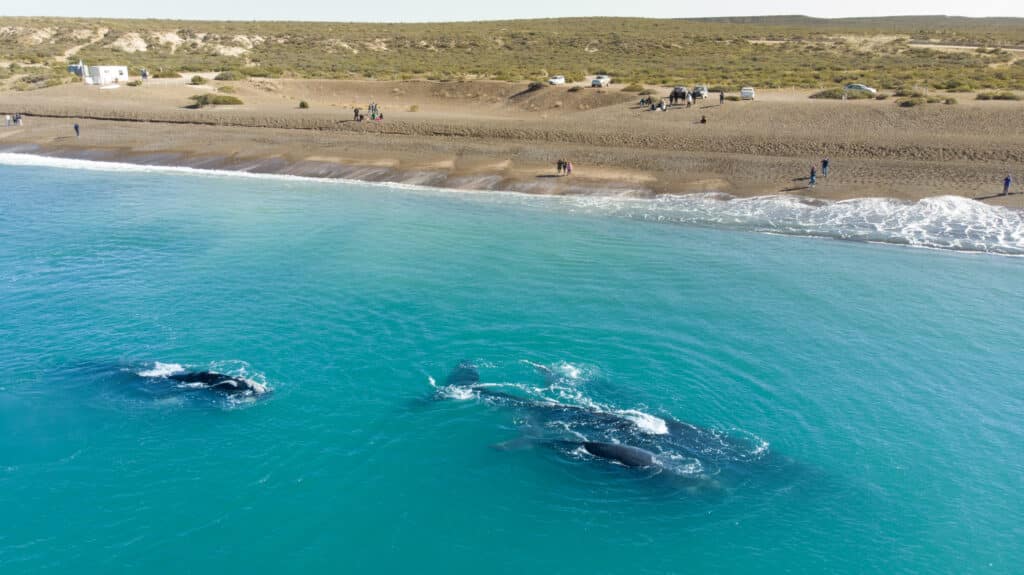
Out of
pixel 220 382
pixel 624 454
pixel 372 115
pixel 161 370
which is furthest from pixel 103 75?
pixel 624 454

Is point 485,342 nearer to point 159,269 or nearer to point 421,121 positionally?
point 159,269

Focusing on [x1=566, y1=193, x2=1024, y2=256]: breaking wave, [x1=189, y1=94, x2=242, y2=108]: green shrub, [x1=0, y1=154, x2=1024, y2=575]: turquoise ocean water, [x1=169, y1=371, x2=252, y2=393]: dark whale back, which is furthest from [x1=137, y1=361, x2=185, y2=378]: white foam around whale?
[x1=189, y1=94, x2=242, y2=108]: green shrub

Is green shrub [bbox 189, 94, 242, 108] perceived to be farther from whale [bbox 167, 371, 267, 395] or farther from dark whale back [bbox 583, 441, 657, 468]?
dark whale back [bbox 583, 441, 657, 468]

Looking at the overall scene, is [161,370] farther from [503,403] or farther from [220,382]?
[503,403]

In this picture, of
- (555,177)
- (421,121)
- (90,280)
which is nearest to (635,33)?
(421,121)

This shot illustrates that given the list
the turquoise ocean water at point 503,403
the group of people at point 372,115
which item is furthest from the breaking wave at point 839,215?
the group of people at point 372,115

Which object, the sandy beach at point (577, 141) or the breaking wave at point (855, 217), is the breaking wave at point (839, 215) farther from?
the sandy beach at point (577, 141)
